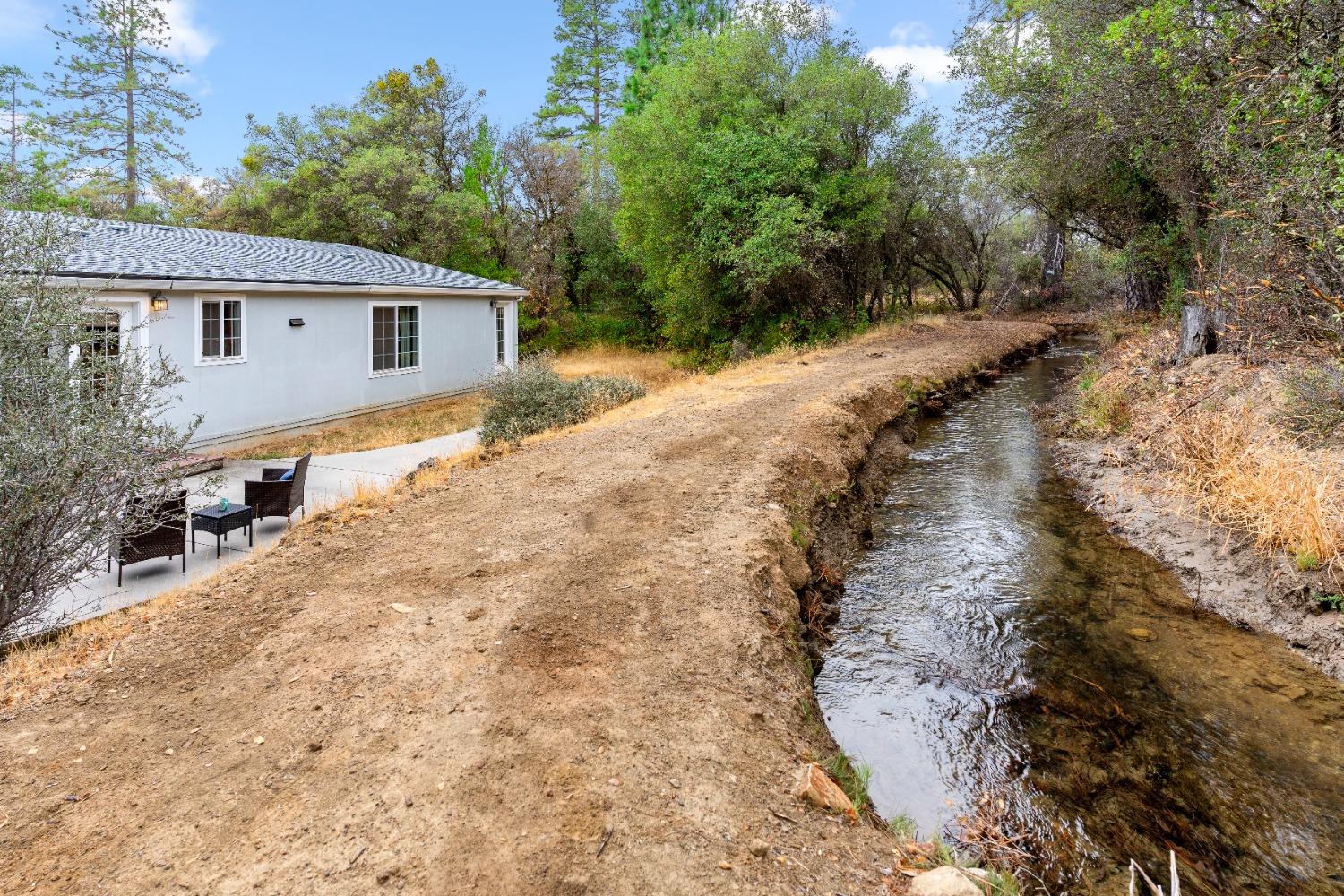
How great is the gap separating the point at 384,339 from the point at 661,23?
67.9ft

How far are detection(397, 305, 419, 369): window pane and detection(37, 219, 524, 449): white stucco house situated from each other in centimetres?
3

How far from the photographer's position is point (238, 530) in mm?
8031

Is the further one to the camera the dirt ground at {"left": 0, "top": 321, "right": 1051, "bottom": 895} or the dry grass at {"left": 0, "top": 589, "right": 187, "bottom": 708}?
the dry grass at {"left": 0, "top": 589, "right": 187, "bottom": 708}

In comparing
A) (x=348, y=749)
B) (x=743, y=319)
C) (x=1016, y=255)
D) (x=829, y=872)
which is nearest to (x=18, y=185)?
(x=348, y=749)

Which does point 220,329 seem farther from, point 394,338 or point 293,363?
point 394,338

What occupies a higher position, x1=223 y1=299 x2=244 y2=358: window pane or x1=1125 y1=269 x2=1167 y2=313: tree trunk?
x1=1125 y1=269 x2=1167 y2=313: tree trunk

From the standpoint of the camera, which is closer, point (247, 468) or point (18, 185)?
point (18, 185)

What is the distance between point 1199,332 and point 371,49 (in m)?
31.2

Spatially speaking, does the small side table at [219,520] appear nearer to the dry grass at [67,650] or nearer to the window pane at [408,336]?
the dry grass at [67,650]

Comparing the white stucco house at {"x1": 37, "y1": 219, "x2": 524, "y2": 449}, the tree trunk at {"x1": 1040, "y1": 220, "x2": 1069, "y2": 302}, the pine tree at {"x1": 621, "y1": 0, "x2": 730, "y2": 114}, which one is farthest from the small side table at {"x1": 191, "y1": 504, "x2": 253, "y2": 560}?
the tree trunk at {"x1": 1040, "y1": 220, "x2": 1069, "y2": 302}

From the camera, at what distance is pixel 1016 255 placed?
3244 centimetres

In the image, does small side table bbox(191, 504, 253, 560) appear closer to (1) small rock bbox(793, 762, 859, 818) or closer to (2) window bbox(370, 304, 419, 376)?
(1) small rock bbox(793, 762, 859, 818)

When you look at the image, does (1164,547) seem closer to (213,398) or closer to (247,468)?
(247,468)

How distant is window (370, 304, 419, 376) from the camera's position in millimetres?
15791
